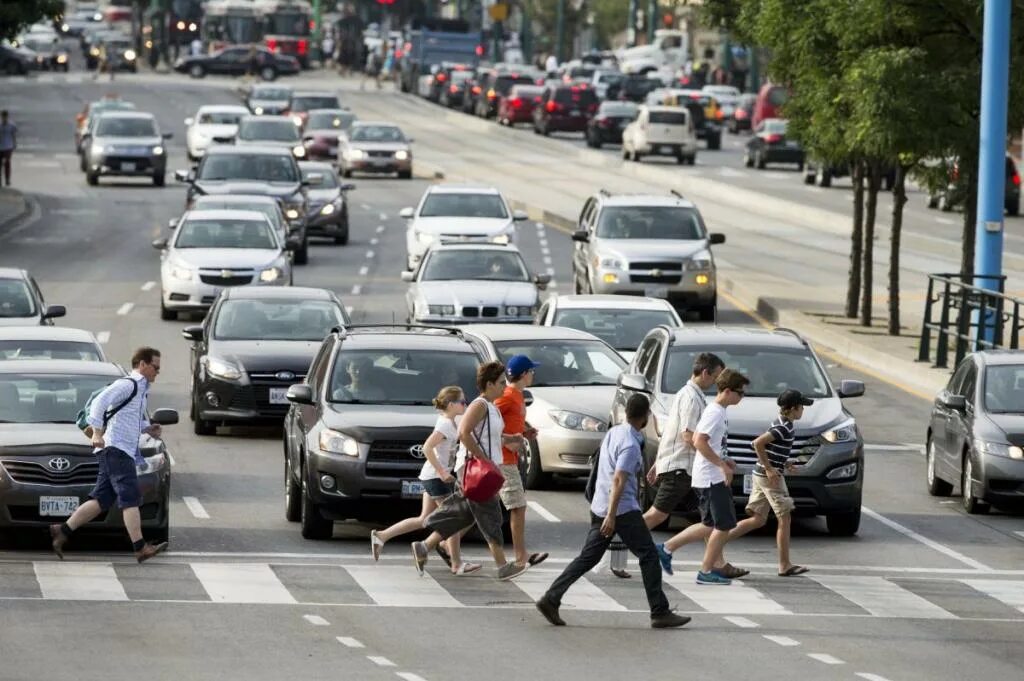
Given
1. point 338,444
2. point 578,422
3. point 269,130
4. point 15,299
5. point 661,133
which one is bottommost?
point 578,422

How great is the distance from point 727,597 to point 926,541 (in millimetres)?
3497

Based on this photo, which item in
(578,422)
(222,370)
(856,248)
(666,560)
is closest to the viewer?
(666,560)

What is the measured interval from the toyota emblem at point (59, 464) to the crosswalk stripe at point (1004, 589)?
647 centimetres

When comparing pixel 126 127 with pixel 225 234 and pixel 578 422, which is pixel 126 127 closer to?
pixel 225 234

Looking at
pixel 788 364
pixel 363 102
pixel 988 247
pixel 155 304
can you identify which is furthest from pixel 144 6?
pixel 788 364

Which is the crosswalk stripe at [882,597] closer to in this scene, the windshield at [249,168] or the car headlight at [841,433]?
the car headlight at [841,433]

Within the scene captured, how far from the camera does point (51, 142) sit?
273ft

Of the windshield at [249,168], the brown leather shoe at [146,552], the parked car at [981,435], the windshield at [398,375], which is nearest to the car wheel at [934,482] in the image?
the parked car at [981,435]

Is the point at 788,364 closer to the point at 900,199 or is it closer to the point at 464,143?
the point at 900,199

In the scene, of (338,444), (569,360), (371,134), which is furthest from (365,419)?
(371,134)

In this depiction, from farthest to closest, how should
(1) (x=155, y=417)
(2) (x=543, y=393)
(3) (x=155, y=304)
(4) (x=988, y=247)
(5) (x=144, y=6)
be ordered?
(5) (x=144, y=6), (3) (x=155, y=304), (4) (x=988, y=247), (2) (x=543, y=393), (1) (x=155, y=417)

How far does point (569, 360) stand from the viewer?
24156 millimetres

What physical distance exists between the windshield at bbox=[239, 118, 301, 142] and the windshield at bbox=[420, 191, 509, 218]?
834 inches

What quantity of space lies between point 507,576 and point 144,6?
5132 inches
